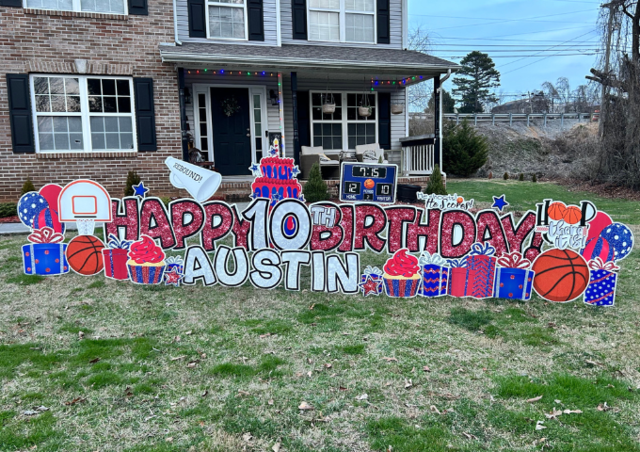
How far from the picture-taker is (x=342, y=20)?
12.1 m

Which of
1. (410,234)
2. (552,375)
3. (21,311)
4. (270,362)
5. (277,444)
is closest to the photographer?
(277,444)

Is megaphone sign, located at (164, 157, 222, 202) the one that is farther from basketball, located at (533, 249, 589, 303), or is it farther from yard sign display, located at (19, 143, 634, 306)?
basketball, located at (533, 249, 589, 303)

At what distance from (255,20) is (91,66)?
12.8ft

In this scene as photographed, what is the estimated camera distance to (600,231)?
4.56 m

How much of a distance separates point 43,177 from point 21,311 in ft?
19.8

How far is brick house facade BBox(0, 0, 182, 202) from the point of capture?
9.23 m

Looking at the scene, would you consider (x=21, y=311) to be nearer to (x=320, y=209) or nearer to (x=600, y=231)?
(x=320, y=209)

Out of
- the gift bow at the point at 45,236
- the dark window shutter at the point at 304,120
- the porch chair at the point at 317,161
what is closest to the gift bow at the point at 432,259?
the gift bow at the point at 45,236

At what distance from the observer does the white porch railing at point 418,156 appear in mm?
11609

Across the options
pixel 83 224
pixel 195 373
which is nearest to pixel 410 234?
pixel 195 373

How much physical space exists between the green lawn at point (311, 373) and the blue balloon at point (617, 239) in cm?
53

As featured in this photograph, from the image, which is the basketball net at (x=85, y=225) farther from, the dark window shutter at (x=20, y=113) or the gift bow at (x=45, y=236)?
the dark window shutter at (x=20, y=113)

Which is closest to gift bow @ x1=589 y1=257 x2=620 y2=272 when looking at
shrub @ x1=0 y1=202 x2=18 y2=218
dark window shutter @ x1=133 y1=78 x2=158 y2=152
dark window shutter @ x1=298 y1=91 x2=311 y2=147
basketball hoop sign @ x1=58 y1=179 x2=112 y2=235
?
basketball hoop sign @ x1=58 y1=179 x2=112 y2=235

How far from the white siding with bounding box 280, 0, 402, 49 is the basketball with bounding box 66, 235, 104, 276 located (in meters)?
8.05
